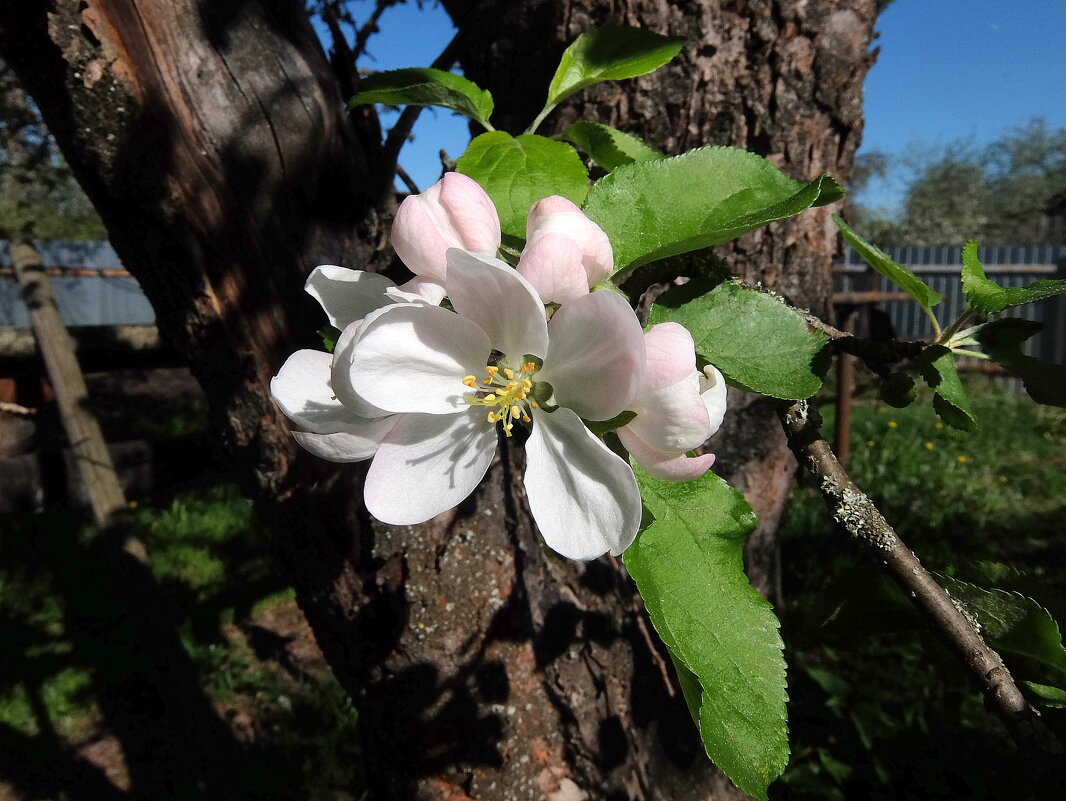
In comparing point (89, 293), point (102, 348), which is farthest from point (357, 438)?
point (89, 293)

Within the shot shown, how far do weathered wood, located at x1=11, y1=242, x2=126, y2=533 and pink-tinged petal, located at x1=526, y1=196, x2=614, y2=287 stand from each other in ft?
8.73

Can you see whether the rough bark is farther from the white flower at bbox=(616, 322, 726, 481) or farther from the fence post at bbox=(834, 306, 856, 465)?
the fence post at bbox=(834, 306, 856, 465)

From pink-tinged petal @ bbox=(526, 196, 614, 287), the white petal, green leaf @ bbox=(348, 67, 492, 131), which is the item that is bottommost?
the white petal

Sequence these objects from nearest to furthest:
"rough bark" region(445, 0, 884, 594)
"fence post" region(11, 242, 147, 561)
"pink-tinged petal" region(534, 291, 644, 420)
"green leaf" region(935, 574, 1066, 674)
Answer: "pink-tinged petal" region(534, 291, 644, 420) → "green leaf" region(935, 574, 1066, 674) → "rough bark" region(445, 0, 884, 594) → "fence post" region(11, 242, 147, 561)

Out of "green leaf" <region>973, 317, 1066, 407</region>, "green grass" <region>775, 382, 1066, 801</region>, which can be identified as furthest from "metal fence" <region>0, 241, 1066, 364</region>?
"green leaf" <region>973, 317, 1066, 407</region>

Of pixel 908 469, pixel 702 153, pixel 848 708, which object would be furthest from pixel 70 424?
pixel 908 469

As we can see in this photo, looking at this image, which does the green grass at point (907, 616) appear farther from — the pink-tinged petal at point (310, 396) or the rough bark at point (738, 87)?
the pink-tinged petal at point (310, 396)

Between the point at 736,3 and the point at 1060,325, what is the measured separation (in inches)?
327

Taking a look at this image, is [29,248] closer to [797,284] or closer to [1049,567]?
[797,284]

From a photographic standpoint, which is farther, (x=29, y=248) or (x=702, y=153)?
(x=29, y=248)

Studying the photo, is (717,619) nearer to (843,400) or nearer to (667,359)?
(667,359)

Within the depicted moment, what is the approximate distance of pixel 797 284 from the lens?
1501 mm

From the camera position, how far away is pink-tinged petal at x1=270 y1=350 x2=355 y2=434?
692 millimetres

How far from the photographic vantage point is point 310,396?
705 millimetres
